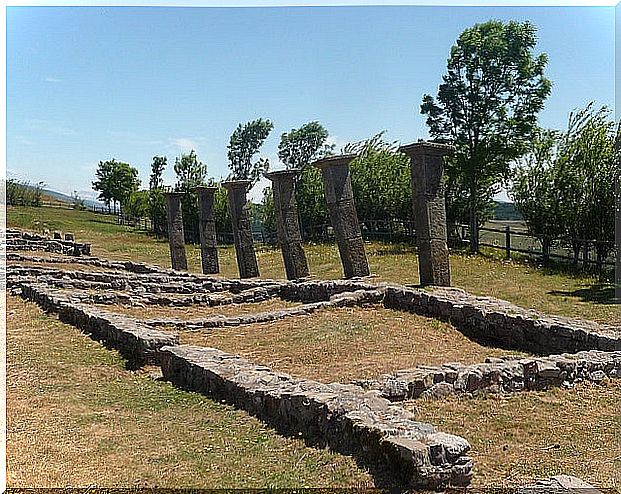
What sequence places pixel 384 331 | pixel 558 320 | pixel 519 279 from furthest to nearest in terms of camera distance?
1. pixel 519 279
2. pixel 384 331
3. pixel 558 320

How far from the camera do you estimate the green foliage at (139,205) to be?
48.2 metres

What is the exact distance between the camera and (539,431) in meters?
6.16

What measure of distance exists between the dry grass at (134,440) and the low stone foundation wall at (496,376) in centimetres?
150

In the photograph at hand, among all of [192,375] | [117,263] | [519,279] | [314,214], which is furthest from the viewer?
[314,214]

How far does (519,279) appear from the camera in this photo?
18.6 m

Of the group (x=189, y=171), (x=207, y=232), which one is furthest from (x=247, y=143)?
(x=207, y=232)

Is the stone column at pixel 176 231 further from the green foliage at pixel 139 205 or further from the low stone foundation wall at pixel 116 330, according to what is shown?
the green foliage at pixel 139 205

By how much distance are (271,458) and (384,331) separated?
18.9ft

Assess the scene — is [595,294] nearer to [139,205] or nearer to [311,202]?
[311,202]

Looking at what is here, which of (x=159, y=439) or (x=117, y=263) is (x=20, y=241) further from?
(x=159, y=439)

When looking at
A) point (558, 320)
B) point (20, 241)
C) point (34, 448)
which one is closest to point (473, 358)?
point (558, 320)

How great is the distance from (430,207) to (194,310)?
4961 mm

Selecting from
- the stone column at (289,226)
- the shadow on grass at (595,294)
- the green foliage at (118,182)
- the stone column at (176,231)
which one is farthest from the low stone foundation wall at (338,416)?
the green foliage at (118,182)

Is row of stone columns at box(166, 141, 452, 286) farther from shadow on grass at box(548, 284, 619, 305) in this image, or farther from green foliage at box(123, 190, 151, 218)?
green foliage at box(123, 190, 151, 218)
